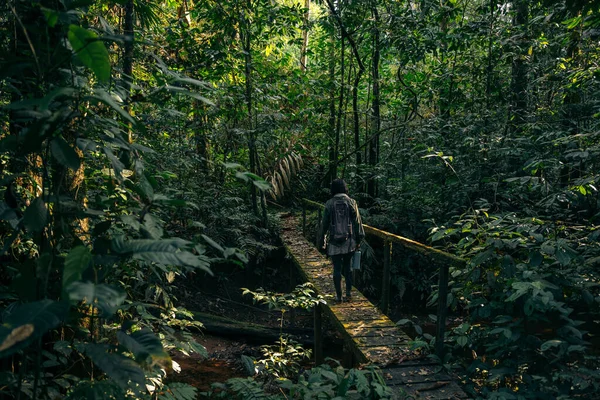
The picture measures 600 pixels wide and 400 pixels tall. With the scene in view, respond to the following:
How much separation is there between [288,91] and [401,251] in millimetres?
4710

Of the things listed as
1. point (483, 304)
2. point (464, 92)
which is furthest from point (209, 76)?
point (483, 304)

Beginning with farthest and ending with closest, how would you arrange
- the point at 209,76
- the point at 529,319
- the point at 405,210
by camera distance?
the point at 405,210 → the point at 209,76 → the point at 529,319

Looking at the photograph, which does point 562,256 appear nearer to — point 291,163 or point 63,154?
point 63,154

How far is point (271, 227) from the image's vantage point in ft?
37.2

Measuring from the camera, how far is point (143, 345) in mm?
1472

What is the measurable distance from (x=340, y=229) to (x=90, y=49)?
5041 mm

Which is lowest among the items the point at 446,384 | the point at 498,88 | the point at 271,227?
the point at 446,384

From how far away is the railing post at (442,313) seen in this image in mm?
4348

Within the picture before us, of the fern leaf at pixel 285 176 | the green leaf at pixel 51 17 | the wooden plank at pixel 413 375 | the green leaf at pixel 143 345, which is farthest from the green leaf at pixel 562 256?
the fern leaf at pixel 285 176

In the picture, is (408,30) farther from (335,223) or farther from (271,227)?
(271,227)

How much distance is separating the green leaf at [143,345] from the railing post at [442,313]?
11.1ft

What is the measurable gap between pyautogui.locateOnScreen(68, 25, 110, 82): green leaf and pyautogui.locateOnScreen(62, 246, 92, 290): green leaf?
514 millimetres

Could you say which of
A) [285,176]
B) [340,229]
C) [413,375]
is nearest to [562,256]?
[413,375]

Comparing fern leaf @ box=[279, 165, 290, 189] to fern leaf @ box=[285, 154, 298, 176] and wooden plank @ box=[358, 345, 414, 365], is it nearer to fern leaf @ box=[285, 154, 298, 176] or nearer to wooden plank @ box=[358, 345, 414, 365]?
fern leaf @ box=[285, 154, 298, 176]
